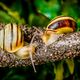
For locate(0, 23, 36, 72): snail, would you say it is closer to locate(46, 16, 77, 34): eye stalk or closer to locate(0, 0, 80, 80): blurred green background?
locate(46, 16, 77, 34): eye stalk

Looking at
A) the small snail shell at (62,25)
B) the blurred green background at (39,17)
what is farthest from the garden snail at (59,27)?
the blurred green background at (39,17)

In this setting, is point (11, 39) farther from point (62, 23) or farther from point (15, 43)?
point (62, 23)

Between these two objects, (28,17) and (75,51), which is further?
(28,17)

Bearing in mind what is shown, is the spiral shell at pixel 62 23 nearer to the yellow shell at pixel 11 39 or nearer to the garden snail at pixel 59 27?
the garden snail at pixel 59 27

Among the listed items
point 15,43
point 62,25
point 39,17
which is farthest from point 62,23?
point 39,17

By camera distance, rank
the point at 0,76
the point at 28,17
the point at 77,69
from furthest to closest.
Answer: the point at 28,17 < the point at 0,76 < the point at 77,69

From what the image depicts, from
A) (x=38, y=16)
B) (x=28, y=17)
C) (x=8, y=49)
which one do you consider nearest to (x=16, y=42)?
(x=8, y=49)

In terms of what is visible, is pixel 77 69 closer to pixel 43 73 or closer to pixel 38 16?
pixel 43 73

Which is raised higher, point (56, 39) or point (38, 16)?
point (38, 16)
